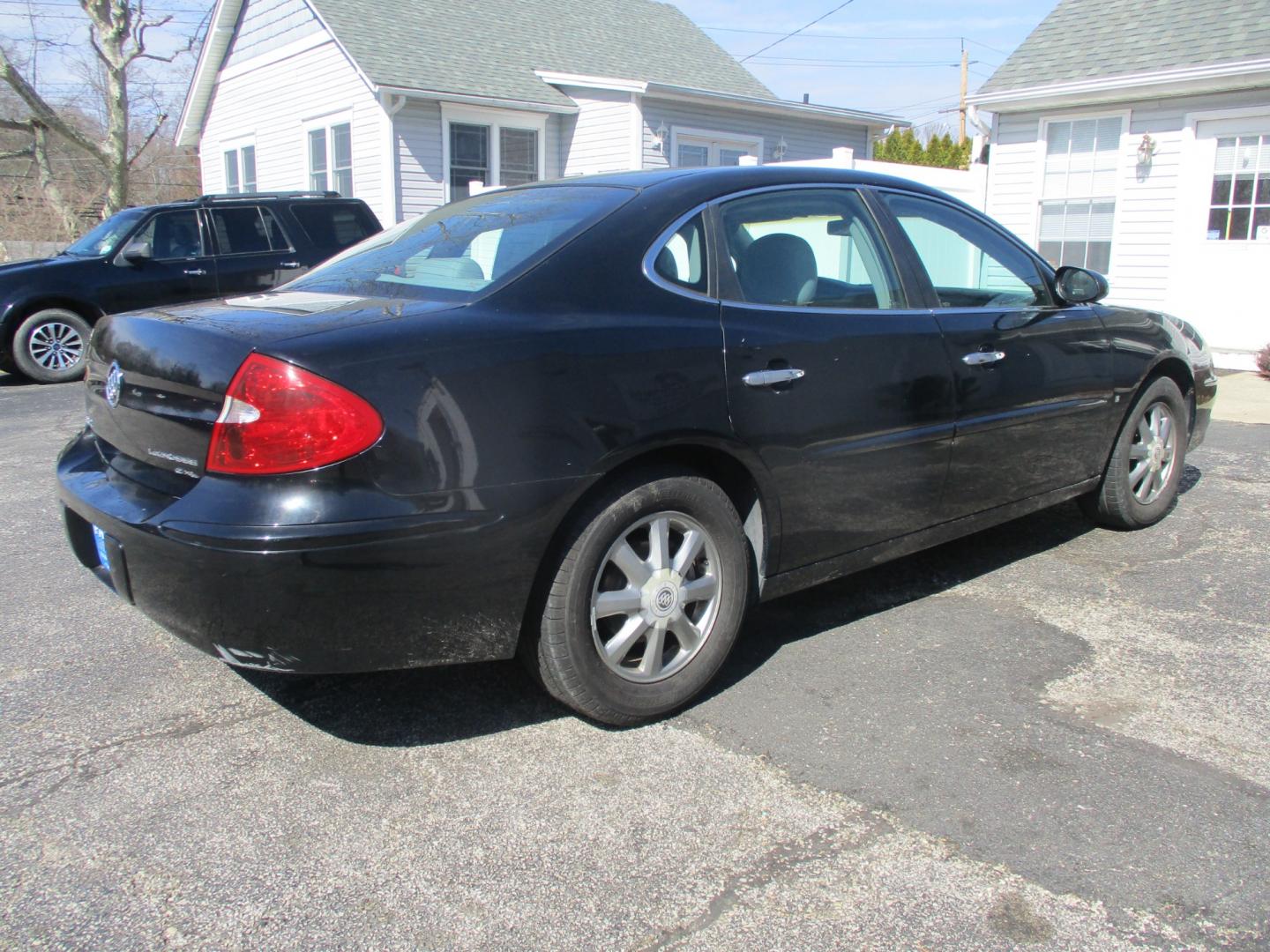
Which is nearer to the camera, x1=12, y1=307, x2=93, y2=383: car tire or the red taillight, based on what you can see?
Answer: the red taillight

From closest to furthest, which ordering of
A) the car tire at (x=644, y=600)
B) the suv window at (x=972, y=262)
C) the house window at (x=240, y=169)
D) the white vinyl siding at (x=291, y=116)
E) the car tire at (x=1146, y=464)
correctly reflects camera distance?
the car tire at (x=644, y=600), the suv window at (x=972, y=262), the car tire at (x=1146, y=464), the white vinyl siding at (x=291, y=116), the house window at (x=240, y=169)

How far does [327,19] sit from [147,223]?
7524 millimetres

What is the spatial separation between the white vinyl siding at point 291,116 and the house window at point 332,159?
0.51 ft

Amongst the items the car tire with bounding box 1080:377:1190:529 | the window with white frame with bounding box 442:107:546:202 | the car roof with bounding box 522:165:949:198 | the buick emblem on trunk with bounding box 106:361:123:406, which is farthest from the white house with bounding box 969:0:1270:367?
the buick emblem on trunk with bounding box 106:361:123:406

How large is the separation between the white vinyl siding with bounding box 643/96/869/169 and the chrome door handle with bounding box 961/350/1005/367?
1325cm

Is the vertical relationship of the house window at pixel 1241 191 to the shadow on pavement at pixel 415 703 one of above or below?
above

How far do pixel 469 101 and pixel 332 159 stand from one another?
293 cm

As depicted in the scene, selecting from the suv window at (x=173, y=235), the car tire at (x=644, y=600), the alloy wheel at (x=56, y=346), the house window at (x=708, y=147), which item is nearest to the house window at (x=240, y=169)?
the house window at (x=708, y=147)

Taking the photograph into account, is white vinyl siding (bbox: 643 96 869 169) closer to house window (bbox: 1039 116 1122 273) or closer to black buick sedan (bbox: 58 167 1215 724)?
house window (bbox: 1039 116 1122 273)

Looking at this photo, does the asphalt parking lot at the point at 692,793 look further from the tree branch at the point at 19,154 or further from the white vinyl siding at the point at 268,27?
the tree branch at the point at 19,154

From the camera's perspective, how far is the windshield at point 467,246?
306 cm

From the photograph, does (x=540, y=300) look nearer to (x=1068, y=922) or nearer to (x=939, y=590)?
(x=1068, y=922)

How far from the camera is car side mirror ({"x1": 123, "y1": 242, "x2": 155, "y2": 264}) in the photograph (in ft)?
33.9

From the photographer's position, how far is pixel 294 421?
2.49m
